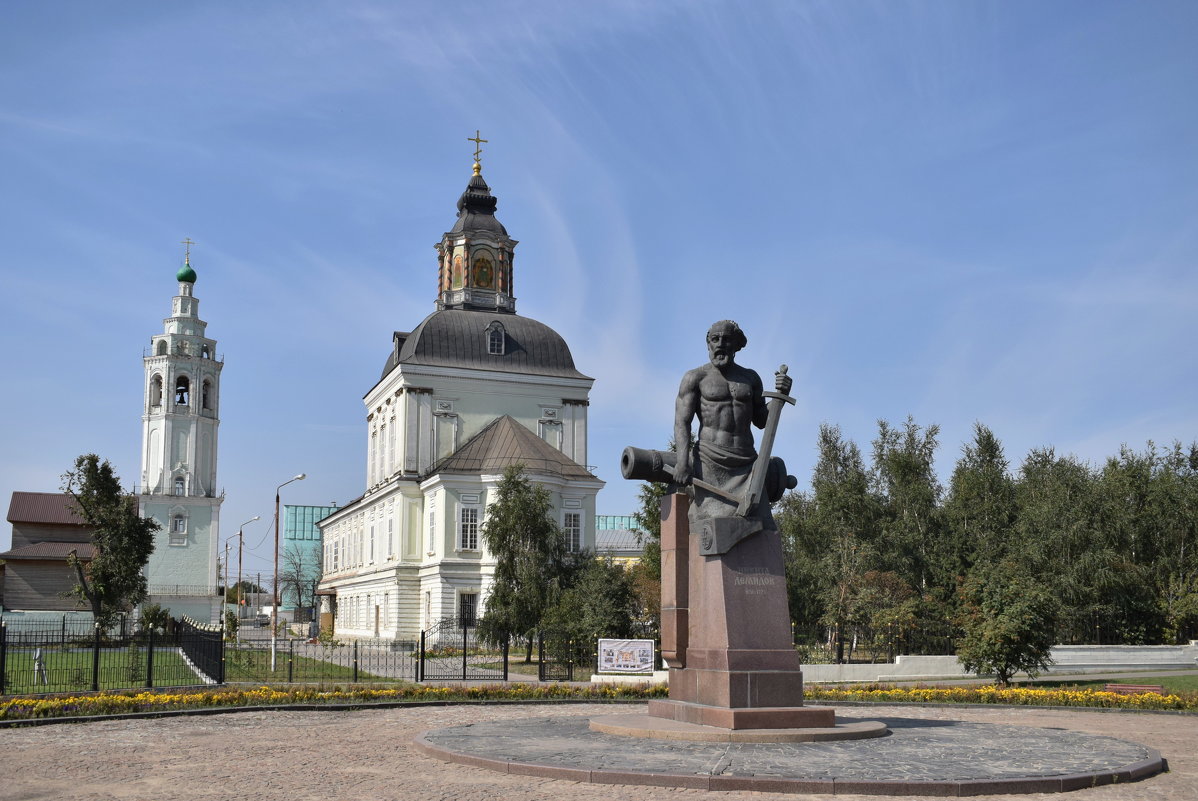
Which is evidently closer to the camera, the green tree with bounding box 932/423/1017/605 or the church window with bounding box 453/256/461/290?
the green tree with bounding box 932/423/1017/605

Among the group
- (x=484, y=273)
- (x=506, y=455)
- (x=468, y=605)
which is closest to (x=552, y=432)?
(x=506, y=455)

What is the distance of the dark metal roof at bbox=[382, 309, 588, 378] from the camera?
62094mm

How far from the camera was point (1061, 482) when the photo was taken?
1817 inches

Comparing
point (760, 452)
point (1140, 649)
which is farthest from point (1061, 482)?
point (760, 452)

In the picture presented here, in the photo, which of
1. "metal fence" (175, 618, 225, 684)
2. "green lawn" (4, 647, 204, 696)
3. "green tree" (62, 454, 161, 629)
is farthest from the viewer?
"green tree" (62, 454, 161, 629)

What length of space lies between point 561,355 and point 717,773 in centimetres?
5558

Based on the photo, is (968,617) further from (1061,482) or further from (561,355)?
(561,355)

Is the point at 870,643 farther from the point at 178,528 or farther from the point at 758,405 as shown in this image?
the point at 178,528

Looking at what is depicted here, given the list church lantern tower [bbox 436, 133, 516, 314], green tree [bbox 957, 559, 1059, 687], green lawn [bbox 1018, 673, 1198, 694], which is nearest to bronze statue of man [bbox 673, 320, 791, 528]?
green tree [bbox 957, 559, 1059, 687]

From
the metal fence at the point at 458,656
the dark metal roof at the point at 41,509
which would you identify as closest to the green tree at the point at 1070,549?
the metal fence at the point at 458,656

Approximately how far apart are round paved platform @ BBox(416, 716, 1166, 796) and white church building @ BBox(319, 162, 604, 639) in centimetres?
3911

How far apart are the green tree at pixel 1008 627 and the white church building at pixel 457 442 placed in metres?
29.8

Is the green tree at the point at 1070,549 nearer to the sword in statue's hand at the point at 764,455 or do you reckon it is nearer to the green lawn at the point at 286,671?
the green lawn at the point at 286,671

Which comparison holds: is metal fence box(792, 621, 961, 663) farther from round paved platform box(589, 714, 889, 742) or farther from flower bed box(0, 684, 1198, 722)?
round paved platform box(589, 714, 889, 742)
